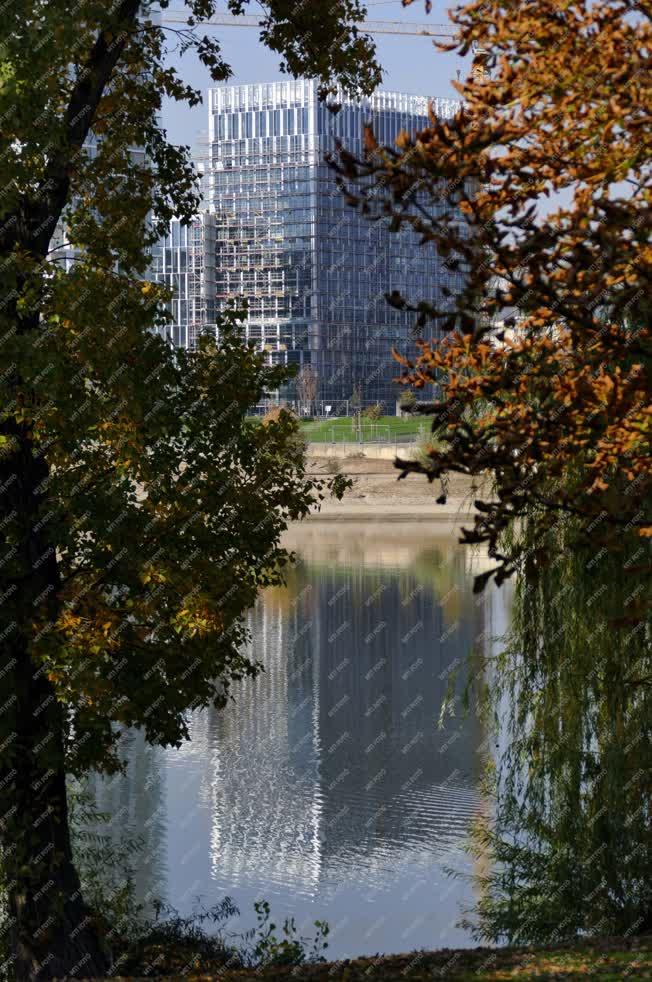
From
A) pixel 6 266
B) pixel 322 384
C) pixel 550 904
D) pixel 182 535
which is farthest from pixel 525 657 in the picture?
pixel 322 384

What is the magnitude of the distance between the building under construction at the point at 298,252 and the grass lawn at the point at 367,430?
1037 inches

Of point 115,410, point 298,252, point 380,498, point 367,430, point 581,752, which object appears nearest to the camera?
point 115,410

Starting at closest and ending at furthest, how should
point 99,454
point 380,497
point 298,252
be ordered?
point 99,454 < point 380,497 < point 298,252

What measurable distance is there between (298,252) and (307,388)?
25945mm

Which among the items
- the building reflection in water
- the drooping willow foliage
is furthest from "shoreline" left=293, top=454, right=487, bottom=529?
the drooping willow foliage

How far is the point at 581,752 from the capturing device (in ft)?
45.0

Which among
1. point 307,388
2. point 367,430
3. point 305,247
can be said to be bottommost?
point 367,430

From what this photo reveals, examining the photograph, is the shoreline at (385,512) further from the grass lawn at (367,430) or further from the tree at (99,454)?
the tree at (99,454)

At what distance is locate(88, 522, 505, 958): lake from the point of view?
20000 millimetres

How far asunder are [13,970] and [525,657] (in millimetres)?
5822

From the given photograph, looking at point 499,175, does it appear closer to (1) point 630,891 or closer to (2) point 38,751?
(2) point 38,751

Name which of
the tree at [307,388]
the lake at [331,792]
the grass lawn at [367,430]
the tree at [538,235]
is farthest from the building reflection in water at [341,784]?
the tree at [307,388]

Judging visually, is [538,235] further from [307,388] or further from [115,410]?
[307,388]

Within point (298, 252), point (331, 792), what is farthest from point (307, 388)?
point (331, 792)
